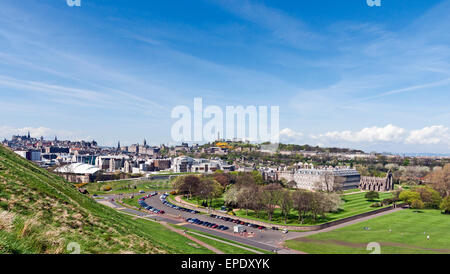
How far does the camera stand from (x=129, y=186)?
90688 mm

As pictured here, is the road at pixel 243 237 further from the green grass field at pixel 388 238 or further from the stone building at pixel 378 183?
the stone building at pixel 378 183

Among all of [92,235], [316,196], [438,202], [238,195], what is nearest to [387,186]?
[438,202]

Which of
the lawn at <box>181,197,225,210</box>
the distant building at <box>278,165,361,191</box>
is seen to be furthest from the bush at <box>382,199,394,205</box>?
the lawn at <box>181,197,225,210</box>

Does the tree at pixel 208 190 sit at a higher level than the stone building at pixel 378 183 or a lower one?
higher

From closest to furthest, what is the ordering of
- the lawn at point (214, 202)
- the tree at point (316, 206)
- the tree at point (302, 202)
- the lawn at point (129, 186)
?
1. the tree at point (302, 202)
2. the tree at point (316, 206)
3. the lawn at point (214, 202)
4. the lawn at point (129, 186)

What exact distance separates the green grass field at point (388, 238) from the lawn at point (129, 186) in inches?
2434

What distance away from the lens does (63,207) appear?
1330cm

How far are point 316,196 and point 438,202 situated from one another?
35.2 metres

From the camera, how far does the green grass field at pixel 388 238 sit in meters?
33.9

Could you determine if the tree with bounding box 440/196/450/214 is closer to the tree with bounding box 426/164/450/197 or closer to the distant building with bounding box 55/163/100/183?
the tree with bounding box 426/164/450/197

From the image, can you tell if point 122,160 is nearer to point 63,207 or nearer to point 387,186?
point 387,186

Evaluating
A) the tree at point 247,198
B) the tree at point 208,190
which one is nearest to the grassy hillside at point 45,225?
the tree at point 247,198

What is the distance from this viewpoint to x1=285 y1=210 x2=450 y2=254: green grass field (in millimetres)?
33875

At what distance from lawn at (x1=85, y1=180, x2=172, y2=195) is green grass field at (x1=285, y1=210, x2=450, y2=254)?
6182cm
